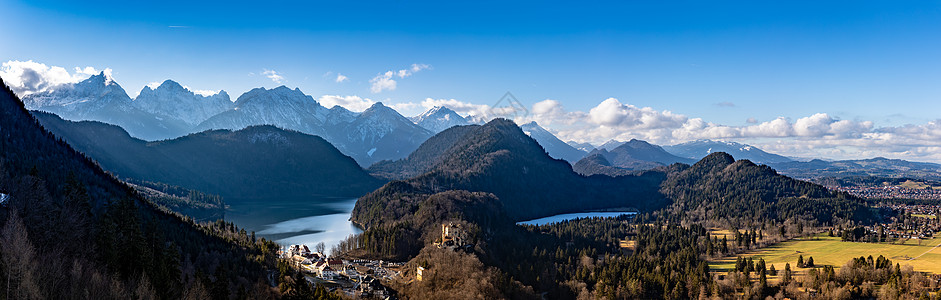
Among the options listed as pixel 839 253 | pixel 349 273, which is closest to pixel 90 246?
pixel 349 273

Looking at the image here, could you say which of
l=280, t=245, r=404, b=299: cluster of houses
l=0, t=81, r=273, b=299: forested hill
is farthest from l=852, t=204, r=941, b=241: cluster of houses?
l=0, t=81, r=273, b=299: forested hill

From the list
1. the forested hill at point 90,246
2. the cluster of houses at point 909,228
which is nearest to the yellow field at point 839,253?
the cluster of houses at point 909,228

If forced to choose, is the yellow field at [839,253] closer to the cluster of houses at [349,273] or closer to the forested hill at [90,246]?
the cluster of houses at [349,273]

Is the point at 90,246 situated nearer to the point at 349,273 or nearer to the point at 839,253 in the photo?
the point at 349,273

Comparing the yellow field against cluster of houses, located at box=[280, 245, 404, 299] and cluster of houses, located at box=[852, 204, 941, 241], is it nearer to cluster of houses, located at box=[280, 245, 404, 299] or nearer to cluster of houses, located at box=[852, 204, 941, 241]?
cluster of houses, located at box=[852, 204, 941, 241]

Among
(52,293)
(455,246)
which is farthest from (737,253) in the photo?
(52,293)

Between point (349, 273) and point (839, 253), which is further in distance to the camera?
point (839, 253)
